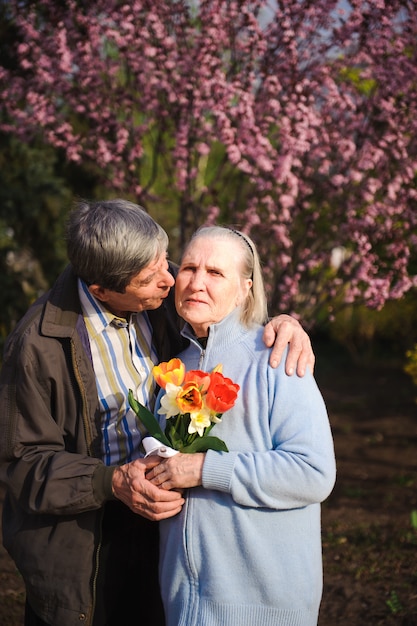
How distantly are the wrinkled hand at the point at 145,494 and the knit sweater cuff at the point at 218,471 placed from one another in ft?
0.43

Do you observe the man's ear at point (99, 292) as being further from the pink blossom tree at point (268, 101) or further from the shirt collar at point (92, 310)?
the pink blossom tree at point (268, 101)

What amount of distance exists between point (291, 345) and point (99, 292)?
74 cm

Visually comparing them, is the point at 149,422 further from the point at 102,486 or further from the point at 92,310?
the point at 92,310

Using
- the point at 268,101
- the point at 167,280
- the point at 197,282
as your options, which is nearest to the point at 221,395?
the point at 197,282

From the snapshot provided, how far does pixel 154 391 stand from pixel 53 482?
541mm

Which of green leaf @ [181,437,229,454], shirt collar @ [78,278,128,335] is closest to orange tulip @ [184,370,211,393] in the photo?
green leaf @ [181,437,229,454]

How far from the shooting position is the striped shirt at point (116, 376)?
2373 mm

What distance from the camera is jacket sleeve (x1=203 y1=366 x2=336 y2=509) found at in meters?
1.95

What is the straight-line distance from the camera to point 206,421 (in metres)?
1.97

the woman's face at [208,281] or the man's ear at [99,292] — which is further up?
the woman's face at [208,281]

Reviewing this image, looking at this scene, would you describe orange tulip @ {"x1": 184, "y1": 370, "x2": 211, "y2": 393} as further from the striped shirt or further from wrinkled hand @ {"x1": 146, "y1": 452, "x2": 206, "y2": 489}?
the striped shirt

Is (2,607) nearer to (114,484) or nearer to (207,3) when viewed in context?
(114,484)

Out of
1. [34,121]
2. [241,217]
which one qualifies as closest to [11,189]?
[34,121]

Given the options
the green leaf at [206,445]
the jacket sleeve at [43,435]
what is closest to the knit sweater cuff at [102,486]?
the jacket sleeve at [43,435]
